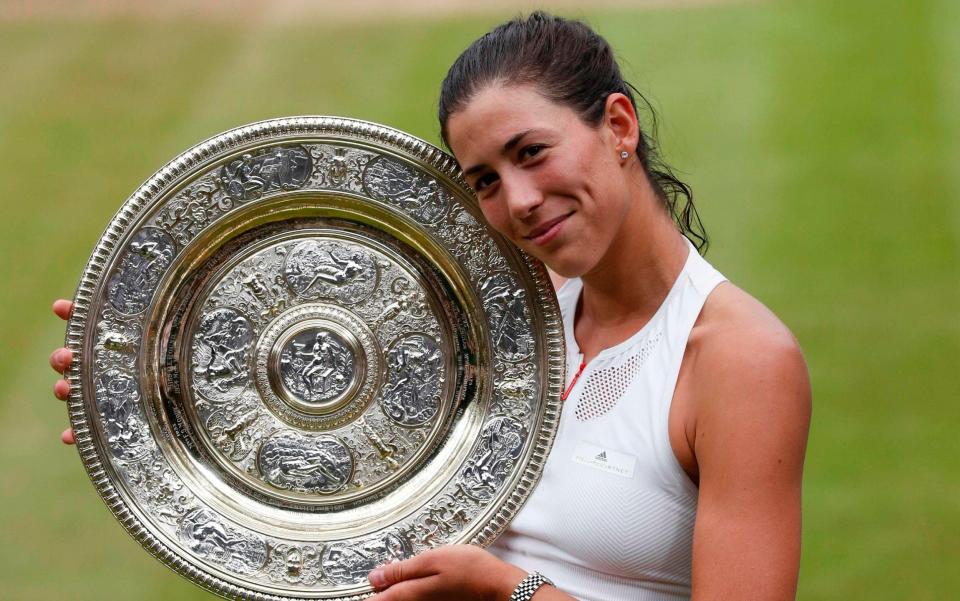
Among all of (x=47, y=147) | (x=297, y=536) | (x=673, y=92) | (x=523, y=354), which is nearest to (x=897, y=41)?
(x=673, y=92)

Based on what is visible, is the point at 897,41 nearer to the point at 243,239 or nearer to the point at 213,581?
the point at 243,239

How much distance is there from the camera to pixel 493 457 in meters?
1.51

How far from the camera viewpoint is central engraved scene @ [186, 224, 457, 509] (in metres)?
1.59

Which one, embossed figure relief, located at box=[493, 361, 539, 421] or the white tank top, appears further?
embossed figure relief, located at box=[493, 361, 539, 421]

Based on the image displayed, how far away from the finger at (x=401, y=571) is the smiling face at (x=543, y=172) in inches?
18.5

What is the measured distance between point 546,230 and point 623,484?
0.38m

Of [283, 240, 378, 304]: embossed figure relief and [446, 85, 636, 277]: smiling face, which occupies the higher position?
[446, 85, 636, 277]: smiling face

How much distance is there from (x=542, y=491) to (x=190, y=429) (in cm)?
59

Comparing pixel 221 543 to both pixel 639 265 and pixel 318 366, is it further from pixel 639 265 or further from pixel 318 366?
pixel 639 265

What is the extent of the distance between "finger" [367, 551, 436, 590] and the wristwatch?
12 cm

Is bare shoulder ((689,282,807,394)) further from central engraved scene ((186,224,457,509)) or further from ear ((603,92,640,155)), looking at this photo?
central engraved scene ((186,224,457,509))

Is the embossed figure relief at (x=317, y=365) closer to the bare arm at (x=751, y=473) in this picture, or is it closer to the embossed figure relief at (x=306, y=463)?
the embossed figure relief at (x=306, y=463)

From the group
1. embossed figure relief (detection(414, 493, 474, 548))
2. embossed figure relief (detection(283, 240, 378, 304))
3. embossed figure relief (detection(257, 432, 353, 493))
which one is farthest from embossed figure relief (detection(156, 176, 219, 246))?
embossed figure relief (detection(414, 493, 474, 548))

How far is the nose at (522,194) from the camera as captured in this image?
1357 millimetres
